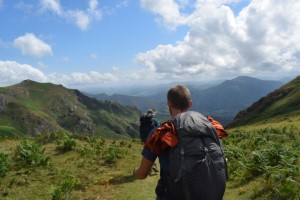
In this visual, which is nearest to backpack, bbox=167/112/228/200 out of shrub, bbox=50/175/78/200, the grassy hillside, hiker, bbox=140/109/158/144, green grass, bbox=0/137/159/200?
the grassy hillside

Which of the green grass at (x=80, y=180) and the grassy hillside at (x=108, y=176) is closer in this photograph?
the grassy hillside at (x=108, y=176)

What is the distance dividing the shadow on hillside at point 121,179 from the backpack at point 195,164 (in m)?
12.3

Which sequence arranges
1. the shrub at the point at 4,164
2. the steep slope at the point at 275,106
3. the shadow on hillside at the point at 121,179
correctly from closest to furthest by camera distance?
the shrub at the point at 4,164
the shadow on hillside at the point at 121,179
the steep slope at the point at 275,106

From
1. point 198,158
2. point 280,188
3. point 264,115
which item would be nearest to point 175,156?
point 198,158

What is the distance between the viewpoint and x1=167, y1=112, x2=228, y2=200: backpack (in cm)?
485

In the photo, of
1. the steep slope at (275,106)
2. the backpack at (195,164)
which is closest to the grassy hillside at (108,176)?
the backpack at (195,164)

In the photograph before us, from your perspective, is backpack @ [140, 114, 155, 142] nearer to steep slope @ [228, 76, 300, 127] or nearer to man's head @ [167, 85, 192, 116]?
man's head @ [167, 85, 192, 116]

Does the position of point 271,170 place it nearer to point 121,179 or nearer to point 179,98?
point 121,179

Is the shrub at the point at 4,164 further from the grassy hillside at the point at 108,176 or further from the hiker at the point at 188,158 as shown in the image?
the hiker at the point at 188,158

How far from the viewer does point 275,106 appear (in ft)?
383

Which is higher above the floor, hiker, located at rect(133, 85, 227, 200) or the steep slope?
hiker, located at rect(133, 85, 227, 200)

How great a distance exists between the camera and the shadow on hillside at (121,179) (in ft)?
56.3

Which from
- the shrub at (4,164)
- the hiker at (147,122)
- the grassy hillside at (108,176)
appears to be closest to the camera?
the grassy hillside at (108,176)

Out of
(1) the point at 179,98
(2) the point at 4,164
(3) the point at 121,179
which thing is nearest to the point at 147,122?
(3) the point at 121,179
